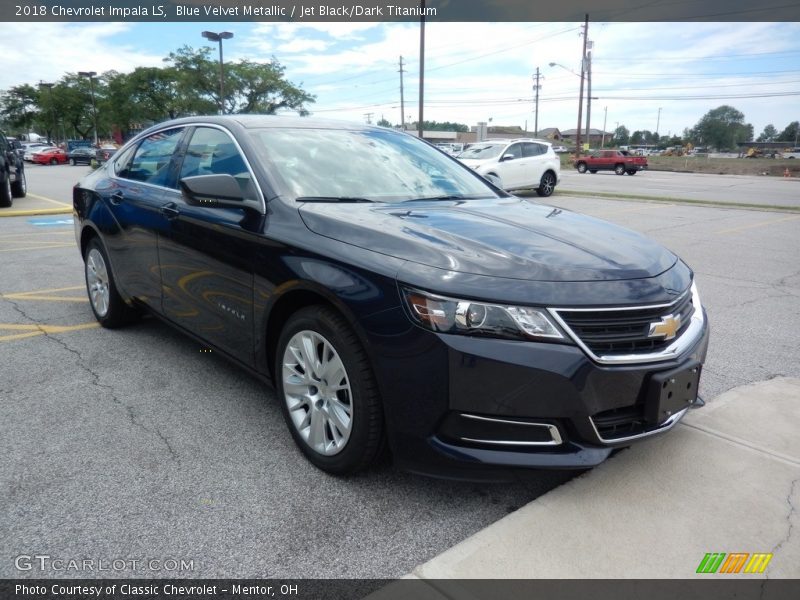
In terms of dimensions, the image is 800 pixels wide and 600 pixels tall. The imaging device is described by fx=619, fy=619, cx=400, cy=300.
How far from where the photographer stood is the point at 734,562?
224 cm

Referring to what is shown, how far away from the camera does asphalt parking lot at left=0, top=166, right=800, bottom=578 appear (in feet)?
7.64

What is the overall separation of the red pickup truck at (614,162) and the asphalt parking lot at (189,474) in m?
33.3

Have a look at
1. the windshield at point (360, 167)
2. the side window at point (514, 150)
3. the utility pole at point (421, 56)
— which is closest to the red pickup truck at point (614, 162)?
the utility pole at point (421, 56)

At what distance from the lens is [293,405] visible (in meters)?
2.96

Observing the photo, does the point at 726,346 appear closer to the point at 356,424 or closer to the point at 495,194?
the point at 495,194

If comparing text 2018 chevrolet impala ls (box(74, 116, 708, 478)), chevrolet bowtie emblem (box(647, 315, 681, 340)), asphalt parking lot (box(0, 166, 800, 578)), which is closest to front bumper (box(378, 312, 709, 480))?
text 2018 chevrolet impala ls (box(74, 116, 708, 478))

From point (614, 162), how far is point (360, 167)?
36.3 m

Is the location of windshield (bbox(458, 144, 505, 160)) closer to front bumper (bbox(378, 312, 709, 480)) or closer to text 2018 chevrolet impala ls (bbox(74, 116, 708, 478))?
text 2018 chevrolet impala ls (bbox(74, 116, 708, 478))

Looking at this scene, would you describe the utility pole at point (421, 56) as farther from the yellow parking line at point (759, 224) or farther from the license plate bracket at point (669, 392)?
the license plate bracket at point (669, 392)

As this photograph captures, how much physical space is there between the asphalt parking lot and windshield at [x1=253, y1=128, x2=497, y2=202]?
132 cm

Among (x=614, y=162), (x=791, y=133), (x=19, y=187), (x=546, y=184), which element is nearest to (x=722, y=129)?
(x=791, y=133)

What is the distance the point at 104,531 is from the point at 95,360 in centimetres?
216

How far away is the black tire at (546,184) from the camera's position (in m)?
18.4

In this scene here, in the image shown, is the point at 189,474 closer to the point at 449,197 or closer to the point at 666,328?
the point at 449,197
